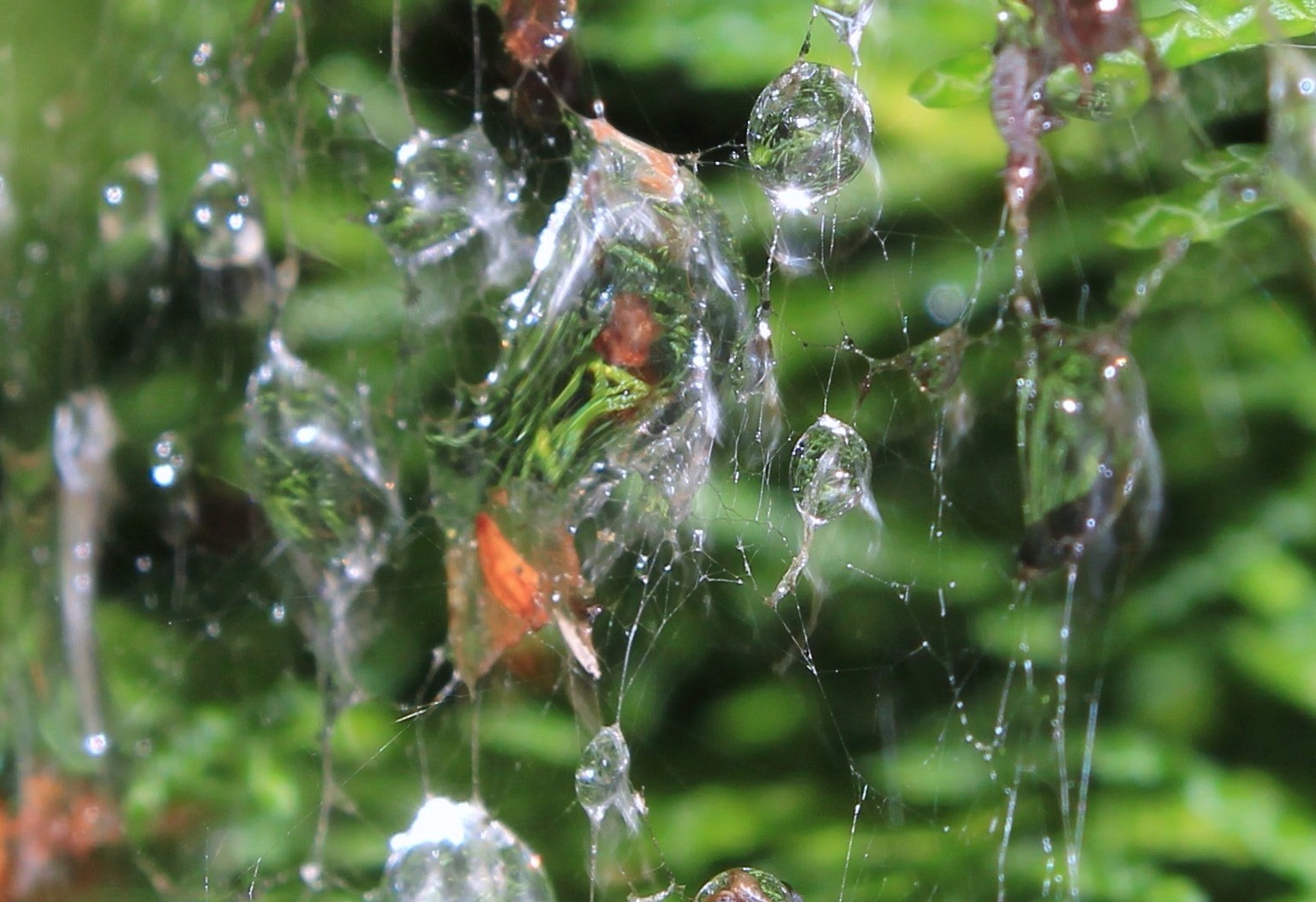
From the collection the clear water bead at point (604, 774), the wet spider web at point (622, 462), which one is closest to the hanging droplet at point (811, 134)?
the wet spider web at point (622, 462)

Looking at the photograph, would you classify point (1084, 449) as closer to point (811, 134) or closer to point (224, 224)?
point (811, 134)

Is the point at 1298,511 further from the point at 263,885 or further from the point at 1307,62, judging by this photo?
the point at 263,885

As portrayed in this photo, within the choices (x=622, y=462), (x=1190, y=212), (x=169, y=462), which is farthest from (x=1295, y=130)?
(x=169, y=462)

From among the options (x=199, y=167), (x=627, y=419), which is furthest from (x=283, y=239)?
(x=627, y=419)

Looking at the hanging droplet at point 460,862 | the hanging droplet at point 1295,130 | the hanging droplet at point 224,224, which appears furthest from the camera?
the hanging droplet at point 224,224

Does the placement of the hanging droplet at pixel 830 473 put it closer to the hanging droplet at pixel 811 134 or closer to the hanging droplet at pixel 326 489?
the hanging droplet at pixel 811 134

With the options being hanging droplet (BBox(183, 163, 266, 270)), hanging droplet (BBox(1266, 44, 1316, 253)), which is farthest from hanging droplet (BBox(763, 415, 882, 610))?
hanging droplet (BBox(183, 163, 266, 270))

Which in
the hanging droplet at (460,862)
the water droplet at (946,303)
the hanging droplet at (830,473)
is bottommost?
the hanging droplet at (460,862)

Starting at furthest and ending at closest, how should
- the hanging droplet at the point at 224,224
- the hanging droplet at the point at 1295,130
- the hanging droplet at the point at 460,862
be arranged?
the hanging droplet at the point at 224,224
the hanging droplet at the point at 460,862
the hanging droplet at the point at 1295,130
